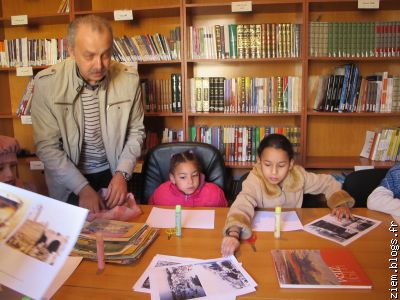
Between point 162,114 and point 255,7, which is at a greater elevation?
point 255,7

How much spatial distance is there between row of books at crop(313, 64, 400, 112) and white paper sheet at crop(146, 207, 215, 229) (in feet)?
5.38

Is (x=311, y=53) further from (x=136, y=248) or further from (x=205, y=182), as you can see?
(x=136, y=248)

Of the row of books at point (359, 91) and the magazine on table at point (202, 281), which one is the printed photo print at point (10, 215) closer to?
the magazine on table at point (202, 281)

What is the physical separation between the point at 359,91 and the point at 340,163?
22.5 inches

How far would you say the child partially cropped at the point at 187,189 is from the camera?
6.31 ft

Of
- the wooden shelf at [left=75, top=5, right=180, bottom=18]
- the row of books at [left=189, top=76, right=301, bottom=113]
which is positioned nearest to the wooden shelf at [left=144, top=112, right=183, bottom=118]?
the row of books at [left=189, top=76, right=301, bottom=113]

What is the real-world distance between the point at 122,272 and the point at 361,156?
2505 mm

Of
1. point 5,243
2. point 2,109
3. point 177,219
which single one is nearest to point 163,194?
point 177,219

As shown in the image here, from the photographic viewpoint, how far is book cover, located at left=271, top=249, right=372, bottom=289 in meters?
1.02

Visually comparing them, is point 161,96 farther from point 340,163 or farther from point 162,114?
point 340,163

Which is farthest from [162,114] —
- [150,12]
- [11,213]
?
[11,213]

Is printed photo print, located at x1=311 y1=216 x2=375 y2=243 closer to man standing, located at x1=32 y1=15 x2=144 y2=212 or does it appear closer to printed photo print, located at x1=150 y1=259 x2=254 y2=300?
printed photo print, located at x1=150 y1=259 x2=254 y2=300

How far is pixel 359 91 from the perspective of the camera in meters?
2.73

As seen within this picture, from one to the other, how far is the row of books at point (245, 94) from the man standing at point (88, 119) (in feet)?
3.11
